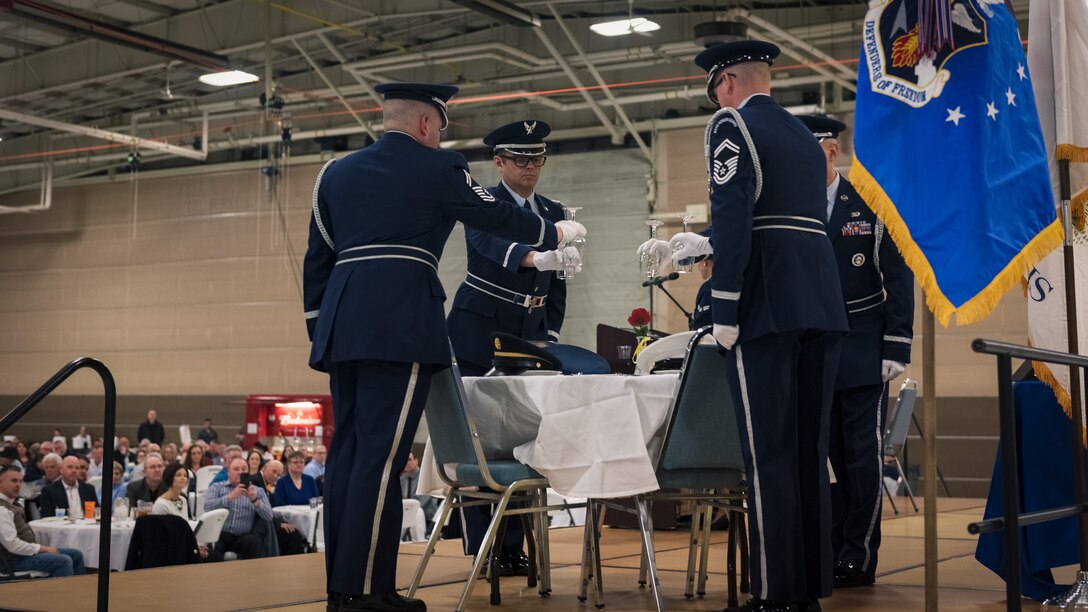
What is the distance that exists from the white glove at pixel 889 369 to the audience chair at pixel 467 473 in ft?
4.59

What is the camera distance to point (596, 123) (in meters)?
17.9

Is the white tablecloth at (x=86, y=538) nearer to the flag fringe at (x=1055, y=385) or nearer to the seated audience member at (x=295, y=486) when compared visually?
the seated audience member at (x=295, y=486)

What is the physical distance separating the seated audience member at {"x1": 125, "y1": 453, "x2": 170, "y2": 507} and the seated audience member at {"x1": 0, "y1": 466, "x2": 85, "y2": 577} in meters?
1.88

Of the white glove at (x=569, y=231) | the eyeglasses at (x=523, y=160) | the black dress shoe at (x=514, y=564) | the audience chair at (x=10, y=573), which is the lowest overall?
the audience chair at (x=10, y=573)

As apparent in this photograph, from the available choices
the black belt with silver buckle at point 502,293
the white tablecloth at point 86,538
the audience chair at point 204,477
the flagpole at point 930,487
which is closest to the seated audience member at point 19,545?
the white tablecloth at point 86,538

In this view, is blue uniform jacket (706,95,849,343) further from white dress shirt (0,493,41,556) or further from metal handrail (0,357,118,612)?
white dress shirt (0,493,41,556)

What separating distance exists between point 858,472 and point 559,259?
1.39 m

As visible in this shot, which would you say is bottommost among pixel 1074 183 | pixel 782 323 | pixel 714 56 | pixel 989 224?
pixel 782 323

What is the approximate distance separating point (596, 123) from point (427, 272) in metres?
14.7

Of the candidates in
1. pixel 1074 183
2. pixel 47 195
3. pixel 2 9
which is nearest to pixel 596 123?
pixel 2 9

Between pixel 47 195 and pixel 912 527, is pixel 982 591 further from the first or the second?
pixel 47 195

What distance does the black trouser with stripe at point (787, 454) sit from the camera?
10.5 ft

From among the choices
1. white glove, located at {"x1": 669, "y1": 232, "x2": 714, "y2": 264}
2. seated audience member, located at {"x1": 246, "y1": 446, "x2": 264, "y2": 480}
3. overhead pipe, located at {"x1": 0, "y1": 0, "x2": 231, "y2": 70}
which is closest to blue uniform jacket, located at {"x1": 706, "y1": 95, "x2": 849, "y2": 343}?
white glove, located at {"x1": 669, "y1": 232, "x2": 714, "y2": 264}

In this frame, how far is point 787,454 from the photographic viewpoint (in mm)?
3246
